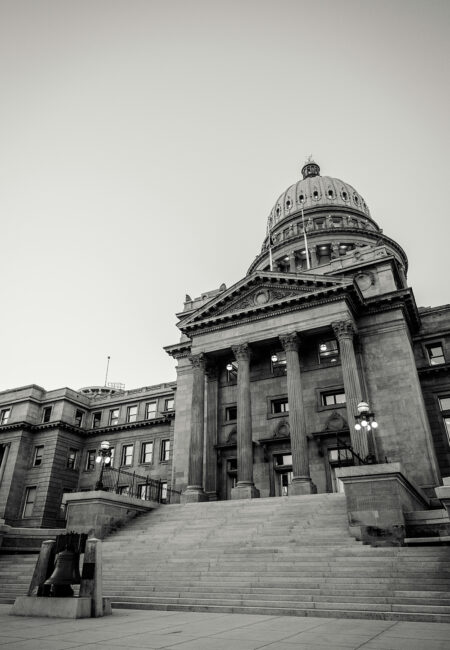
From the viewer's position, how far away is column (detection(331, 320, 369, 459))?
26139 millimetres

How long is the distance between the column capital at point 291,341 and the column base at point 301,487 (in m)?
8.73

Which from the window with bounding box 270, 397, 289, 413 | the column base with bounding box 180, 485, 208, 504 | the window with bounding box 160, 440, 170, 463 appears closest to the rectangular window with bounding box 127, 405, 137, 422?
the window with bounding box 160, 440, 170, 463

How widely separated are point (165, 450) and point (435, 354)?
28.8 m

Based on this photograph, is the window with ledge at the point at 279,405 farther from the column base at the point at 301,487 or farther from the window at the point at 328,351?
the column base at the point at 301,487

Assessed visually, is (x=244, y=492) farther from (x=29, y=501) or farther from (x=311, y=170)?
(x=311, y=170)

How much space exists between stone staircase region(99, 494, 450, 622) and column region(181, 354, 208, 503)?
6.58 m

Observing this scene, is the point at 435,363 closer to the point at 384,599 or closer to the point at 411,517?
the point at 411,517

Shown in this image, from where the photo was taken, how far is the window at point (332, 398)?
1257 inches

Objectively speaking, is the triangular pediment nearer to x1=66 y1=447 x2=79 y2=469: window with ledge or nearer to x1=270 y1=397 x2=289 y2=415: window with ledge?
x1=270 y1=397 x2=289 y2=415: window with ledge

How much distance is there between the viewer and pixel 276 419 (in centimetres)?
3319

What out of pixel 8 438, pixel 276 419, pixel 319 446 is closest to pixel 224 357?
pixel 276 419

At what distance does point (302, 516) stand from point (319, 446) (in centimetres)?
998

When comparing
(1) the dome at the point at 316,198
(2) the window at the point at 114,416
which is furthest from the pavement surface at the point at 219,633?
(1) the dome at the point at 316,198

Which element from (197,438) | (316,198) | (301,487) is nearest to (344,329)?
(301,487)
